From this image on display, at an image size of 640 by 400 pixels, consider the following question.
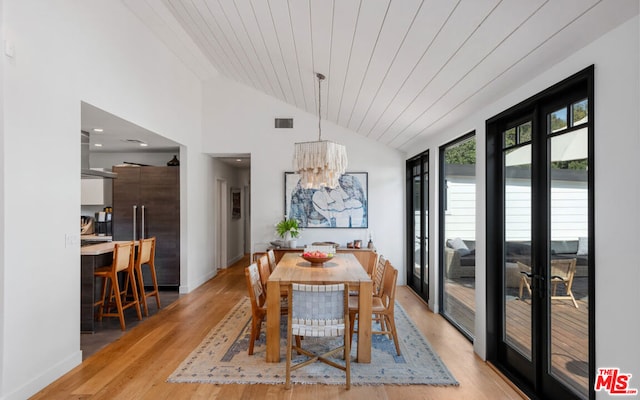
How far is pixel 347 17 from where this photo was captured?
8.41ft

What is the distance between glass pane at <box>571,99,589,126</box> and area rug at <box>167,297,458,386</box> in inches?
80.8

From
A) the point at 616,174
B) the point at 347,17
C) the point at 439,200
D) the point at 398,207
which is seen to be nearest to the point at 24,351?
the point at 347,17

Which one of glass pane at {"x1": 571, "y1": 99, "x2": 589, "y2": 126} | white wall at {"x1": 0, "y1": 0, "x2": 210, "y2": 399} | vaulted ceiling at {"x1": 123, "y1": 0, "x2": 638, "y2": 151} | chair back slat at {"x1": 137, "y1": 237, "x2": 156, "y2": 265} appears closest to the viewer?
vaulted ceiling at {"x1": 123, "y1": 0, "x2": 638, "y2": 151}

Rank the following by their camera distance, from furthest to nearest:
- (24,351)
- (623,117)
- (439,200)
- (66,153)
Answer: (439,200), (66,153), (24,351), (623,117)

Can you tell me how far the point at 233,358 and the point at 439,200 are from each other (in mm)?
3083

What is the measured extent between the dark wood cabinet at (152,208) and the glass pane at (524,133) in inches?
190

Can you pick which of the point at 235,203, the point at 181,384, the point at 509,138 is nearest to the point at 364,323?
the point at 181,384

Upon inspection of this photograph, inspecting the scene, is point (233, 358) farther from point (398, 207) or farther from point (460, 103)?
point (398, 207)

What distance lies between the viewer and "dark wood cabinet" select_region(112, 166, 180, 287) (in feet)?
18.3

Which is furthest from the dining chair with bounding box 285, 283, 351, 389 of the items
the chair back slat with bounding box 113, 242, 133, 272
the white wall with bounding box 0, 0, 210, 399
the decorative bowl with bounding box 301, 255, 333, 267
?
the chair back slat with bounding box 113, 242, 133, 272

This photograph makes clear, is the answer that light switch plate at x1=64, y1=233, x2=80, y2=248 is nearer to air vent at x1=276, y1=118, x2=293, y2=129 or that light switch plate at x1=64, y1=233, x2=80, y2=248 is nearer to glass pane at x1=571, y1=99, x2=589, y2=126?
air vent at x1=276, y1=118, x2=293, y2=129

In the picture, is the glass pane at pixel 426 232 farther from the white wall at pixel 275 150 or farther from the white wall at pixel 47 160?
the white wall at pixel 47 160

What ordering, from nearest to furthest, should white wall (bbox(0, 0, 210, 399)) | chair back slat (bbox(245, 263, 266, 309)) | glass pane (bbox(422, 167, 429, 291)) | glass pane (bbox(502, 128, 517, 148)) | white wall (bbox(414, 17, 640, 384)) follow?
white wall (bbox(414, 17, 640, 384)) < white wall (bbox(0, 0, 210, 399)) < glass pane (bbox(502, 128, 517, 148)) < chair back slat (bbox(245, 263, 266, 309)) < glass pane (bbox(422, 167, 429, 291))

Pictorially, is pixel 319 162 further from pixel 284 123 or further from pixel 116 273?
pixel 284 123
